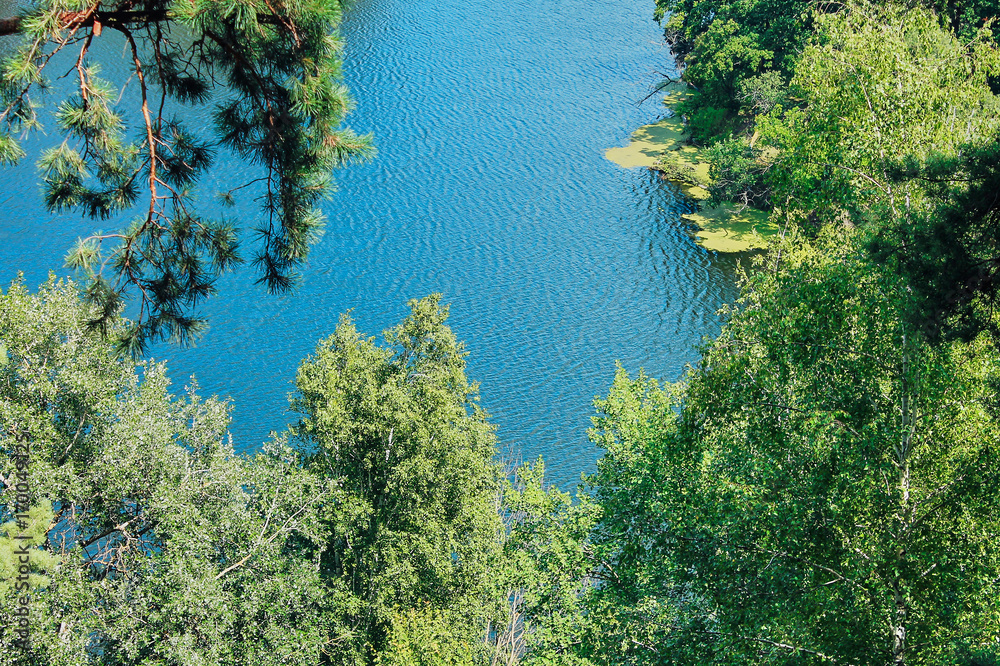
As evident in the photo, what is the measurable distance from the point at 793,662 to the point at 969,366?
4491mm

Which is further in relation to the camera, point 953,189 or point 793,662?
point 793,662

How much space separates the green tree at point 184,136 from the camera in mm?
8688

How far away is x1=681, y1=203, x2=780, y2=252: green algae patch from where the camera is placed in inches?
1693

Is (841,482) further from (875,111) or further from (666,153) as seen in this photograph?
(666,153)

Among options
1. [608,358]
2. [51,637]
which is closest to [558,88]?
[608,358]

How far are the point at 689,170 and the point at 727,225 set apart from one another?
207 inches

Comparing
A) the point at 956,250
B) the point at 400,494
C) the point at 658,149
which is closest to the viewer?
the point at 956,250

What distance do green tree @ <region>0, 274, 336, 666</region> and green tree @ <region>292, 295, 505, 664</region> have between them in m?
2.05

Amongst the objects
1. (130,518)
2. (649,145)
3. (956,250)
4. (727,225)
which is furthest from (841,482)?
(649,145)

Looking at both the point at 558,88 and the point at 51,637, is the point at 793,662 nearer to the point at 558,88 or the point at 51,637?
the point at 51,637

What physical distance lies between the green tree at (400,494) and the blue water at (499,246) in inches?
303

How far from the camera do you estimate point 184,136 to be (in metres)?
11.2

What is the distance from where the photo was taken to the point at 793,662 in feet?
38.0

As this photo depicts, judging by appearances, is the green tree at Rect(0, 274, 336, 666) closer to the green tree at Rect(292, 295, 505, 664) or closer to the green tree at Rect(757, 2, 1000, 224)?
the green tree at Rect(292, 295, 505, 664)
